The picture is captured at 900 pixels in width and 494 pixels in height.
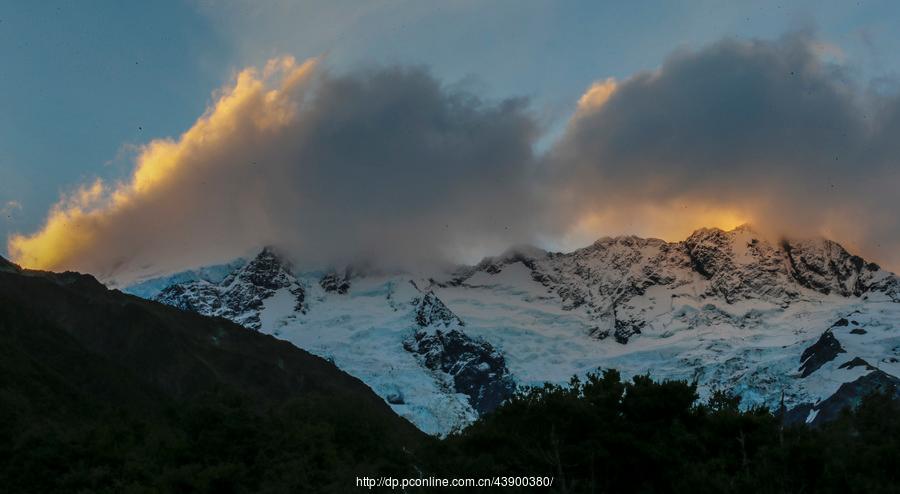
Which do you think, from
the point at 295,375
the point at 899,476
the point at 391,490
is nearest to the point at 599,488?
the point at 391,490

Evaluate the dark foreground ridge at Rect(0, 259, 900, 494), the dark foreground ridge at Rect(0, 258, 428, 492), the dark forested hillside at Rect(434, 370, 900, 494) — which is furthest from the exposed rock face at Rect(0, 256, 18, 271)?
the dark forested hillside at Rect(434, 370, 900, 494)

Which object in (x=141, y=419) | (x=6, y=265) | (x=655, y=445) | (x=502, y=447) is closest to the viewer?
(x=655, y=445)

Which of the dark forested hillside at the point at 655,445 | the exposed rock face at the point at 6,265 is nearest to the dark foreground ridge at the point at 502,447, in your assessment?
the dark forested hillside at the point at 655,445

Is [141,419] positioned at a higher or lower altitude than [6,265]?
lower

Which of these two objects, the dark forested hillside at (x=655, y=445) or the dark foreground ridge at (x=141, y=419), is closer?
the dark forested hillside at (x=655, y=445)

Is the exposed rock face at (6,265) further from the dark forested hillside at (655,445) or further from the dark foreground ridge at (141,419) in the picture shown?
the dark forested hillside at (655,445)

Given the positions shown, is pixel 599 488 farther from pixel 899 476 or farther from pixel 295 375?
pixel 295 375

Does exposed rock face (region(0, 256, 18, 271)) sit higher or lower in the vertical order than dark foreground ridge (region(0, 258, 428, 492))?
higher

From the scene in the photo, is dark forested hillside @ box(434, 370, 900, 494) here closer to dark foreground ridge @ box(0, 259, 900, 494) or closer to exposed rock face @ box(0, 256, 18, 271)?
dark foreground ridge @ box(0, 259, 900, 494)

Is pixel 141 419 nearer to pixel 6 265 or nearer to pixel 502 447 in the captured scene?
pixel 502 447

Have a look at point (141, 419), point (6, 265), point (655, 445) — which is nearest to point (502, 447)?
point (655, 445)

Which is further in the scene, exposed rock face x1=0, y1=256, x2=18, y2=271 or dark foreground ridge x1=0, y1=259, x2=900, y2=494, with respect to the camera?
exposed rock face x1=0, y1=256, x2=18, y2=271

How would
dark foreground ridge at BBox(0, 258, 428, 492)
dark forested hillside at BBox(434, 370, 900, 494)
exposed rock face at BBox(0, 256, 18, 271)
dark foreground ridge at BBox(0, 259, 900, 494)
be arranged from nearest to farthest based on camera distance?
dark forested hillside at BBox(434, 370, 900, 494)
dark foreground ridge at BBox(0, 259, 900, 494)
dark foreground ridge at BBox(0, 258, 428, 492)
exposed rock face at BBox(0, 256, 18, 271)

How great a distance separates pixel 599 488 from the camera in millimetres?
58594
